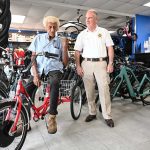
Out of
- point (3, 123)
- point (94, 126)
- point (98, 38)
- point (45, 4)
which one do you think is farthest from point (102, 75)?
point (45, 4)

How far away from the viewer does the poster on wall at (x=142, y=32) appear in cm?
856

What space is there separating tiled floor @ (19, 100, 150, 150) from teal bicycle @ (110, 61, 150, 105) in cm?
54

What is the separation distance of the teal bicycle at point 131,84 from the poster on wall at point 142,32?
4636 mm

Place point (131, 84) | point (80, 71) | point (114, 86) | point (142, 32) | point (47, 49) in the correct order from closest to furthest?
point (47, 49)
point (80, 71)
point (114, 86)
point (131, 84)
point (142, 32)

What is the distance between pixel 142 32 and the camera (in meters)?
8.68

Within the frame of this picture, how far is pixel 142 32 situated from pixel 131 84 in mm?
5262

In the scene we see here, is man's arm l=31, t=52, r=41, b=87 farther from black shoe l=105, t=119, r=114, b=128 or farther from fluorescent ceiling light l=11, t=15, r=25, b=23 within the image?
fluorescent ceiling light l=11, t=15, r=25, b=23

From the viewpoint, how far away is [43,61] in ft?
8.39

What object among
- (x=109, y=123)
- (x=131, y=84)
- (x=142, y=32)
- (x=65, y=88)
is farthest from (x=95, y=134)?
(x=142, y=32)

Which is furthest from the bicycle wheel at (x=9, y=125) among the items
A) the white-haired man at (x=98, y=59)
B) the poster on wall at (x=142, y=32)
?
the poster on wall at (x=142, y=32)

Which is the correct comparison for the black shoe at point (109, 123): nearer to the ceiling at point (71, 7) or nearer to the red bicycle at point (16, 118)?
the red bicycle at point (16, 118)

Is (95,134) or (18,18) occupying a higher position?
(18,18)

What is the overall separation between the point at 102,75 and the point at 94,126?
74 centimetres

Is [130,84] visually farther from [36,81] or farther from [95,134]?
[36,81]
